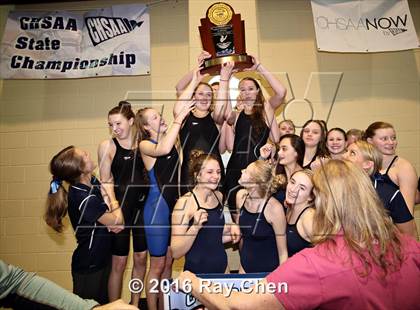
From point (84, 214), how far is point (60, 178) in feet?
0.76

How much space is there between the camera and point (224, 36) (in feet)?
6.89

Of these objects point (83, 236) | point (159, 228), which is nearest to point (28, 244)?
point (83, 236)

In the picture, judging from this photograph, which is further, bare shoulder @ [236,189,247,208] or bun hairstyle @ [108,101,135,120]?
bun hairstyle @ [108,101,135,120]

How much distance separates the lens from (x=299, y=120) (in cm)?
279

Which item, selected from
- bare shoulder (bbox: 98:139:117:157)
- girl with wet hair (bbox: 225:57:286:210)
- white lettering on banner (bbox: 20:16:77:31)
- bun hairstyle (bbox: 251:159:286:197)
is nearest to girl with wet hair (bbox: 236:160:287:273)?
bun hairstyle (bbox: 251:159:286:197)

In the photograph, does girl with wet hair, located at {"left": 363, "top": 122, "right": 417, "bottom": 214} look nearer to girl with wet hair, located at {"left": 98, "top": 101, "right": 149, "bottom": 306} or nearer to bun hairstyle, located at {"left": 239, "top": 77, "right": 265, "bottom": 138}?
bun hairstyle, located at {"left": 239, "top": 77, "right": 265, "bottom": 138}

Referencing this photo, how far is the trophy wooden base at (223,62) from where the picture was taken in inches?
82.2

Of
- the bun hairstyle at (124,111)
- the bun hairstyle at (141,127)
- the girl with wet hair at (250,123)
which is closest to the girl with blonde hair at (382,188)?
the girl with wet hair at (250,123)

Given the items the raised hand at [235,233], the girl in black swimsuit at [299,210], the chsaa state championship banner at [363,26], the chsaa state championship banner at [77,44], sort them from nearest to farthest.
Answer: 1. the girl in black swimsuit at [299,210]
2. the raised hand at [235,233]
3. the chsaa state championship banner at [363,26]
4. the chsaa state championship banner at [77,44]

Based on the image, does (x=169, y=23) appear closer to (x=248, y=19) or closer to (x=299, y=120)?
(x=248, y=19)

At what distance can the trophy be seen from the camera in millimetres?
2096

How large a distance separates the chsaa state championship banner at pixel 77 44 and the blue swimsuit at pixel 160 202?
111cm

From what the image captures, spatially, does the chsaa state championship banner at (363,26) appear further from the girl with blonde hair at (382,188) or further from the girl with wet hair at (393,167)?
the girl with blonde hair at (382,188)

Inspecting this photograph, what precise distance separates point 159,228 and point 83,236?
406 mm
